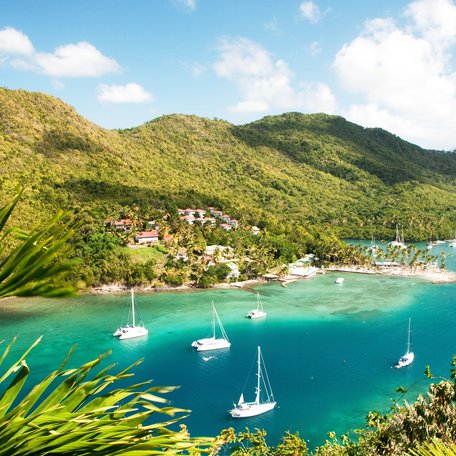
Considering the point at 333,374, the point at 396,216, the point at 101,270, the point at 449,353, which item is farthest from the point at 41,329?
the point at 396,216

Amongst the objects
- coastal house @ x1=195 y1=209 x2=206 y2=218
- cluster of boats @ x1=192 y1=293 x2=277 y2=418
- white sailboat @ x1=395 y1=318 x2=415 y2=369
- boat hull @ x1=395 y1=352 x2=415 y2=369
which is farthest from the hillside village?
boat hull @ x1=395 y1=352 x2=415 y2=369

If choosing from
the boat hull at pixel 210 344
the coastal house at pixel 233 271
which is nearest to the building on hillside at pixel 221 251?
the coastal house at pixel 233 271

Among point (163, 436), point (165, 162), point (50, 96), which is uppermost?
point (50, 96)

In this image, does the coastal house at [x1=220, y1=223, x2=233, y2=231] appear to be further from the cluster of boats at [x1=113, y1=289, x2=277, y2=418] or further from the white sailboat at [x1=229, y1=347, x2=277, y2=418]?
the white sailboat at [x1=229, y1=347, x2=277, y2=418]

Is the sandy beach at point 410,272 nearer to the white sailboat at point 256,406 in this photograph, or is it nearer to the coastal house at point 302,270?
the coastal house at point 302,270

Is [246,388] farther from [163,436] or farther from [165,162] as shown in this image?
[165,162]
